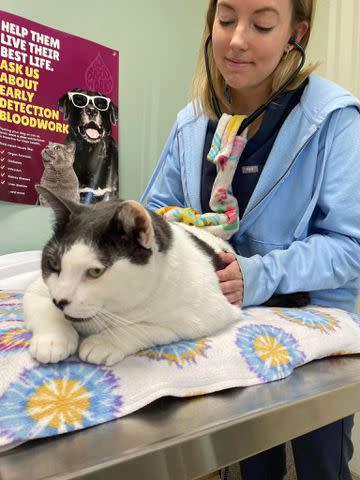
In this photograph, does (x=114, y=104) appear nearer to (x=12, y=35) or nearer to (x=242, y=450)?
(x=12, y=35)

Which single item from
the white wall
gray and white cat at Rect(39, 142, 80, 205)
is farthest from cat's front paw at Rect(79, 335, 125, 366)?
the white wall

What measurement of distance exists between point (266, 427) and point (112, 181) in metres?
1.41

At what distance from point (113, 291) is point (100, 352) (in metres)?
0.08

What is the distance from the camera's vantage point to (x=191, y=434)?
0.43 m

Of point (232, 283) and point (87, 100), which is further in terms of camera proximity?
point (87, 100)

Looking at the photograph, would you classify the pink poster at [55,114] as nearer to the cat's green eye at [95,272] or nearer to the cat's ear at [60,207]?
the cat's ear at [60,207]

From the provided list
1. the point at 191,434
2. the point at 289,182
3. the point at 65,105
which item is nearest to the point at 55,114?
the point at 65,105

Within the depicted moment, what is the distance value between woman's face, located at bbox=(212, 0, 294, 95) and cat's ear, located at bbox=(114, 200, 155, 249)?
55 cm

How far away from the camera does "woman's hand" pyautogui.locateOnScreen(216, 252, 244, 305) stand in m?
0.75

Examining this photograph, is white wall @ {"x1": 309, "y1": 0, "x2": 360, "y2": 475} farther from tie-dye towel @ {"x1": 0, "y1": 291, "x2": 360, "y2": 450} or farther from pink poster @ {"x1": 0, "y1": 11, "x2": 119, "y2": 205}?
tie-dye towel @ {"x1": 0, "y1": 291, "x2": 360, "y2": 450}

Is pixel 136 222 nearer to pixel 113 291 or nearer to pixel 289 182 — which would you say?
pixel 113 291

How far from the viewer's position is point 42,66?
1556 mm

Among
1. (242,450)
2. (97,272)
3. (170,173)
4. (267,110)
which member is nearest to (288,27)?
(267,110)

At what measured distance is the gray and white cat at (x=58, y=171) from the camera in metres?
1.58
